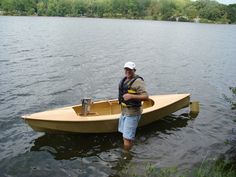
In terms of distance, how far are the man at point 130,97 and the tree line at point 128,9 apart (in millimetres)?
127283

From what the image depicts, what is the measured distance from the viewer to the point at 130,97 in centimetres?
905

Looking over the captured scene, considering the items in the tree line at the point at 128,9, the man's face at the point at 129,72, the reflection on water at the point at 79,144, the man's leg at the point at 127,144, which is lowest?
the reflection on water at the point at 79,144

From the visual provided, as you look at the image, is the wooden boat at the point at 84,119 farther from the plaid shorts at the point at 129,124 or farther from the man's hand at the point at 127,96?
the man's hand at the point at 127,96

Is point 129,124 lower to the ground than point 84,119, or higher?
higher

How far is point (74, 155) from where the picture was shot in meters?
Answer: 10.4

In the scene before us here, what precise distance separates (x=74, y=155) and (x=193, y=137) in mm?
4559

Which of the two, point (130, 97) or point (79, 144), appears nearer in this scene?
point (130, 97)

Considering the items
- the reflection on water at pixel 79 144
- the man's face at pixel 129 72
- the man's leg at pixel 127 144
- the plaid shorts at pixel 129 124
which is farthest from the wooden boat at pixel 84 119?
the man's face at pixel 129 72

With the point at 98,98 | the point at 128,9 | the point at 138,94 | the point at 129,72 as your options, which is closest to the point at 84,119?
the point at 138,94

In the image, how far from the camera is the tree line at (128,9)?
138 metres

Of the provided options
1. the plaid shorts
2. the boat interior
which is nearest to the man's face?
the plaid shorts

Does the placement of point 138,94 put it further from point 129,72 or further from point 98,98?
point 98,98

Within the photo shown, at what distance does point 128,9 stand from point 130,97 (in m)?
149

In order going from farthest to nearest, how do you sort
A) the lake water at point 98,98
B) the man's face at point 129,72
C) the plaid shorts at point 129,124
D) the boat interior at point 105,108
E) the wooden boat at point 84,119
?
the boat interior at point 105,108 → the wooden boat at point 84,119 → the lake water at point 98,98 → the plaid shorts at point 129,124 → the man's face at point 129,72
